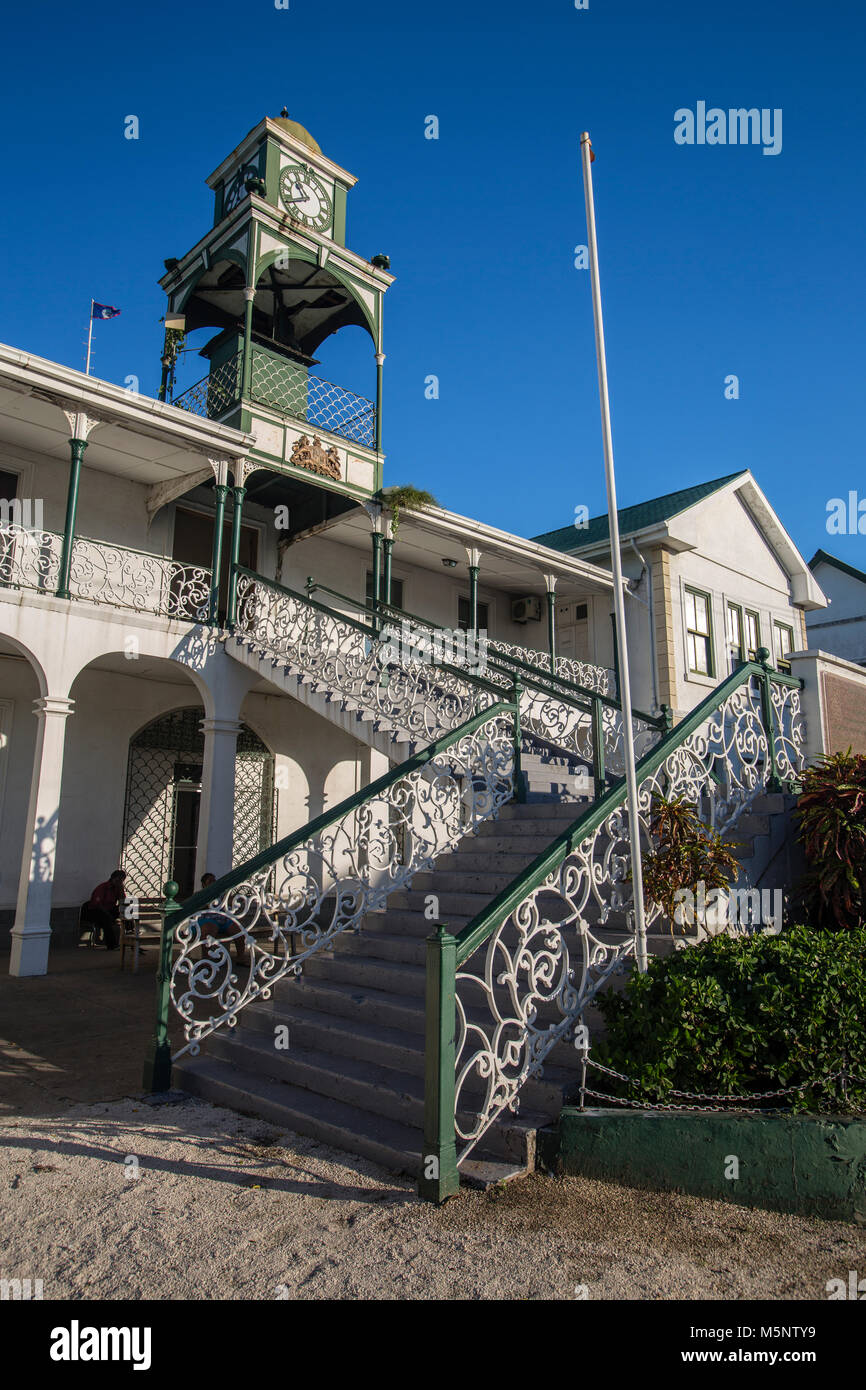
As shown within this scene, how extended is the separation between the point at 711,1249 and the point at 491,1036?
168 cm

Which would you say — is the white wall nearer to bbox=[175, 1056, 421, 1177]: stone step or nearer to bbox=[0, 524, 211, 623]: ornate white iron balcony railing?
bbox=[0, 524, 211, 623]: ornate white iron balcony railing

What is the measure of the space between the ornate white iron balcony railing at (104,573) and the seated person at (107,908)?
3.91 metres

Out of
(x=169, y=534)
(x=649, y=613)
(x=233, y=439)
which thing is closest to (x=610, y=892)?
(x=233, y=439)

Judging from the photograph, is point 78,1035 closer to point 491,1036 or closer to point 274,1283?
point 491,1036

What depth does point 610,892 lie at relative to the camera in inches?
221

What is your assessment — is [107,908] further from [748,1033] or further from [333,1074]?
[748,1033]

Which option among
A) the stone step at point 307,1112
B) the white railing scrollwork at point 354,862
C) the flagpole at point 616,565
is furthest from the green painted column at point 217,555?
the flagpole at point 616,565

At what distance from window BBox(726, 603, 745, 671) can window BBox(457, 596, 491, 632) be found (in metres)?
5.50

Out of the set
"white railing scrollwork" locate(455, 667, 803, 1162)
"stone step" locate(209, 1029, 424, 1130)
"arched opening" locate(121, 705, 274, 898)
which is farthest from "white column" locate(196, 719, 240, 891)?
"white railing scrollwork" locate(455, 667, 803, 1162)

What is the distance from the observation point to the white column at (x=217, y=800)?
11914 mm

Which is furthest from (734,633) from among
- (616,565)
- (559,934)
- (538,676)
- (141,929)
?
(559,934)

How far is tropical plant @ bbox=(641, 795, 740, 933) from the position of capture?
17.3ft

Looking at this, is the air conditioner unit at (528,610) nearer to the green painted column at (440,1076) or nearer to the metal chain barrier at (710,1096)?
the metal chain barrier at (710,1096)
